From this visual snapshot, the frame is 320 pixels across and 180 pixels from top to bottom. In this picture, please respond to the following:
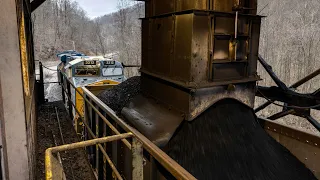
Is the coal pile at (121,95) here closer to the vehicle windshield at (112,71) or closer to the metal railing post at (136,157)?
the metal railing post at (136,157)

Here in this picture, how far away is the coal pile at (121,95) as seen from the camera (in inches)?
198

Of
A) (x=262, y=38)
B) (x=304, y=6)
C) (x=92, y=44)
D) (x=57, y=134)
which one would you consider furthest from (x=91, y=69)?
(x=92, y=44)

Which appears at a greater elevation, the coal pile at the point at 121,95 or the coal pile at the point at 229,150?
the coal pile at the point at 121,95

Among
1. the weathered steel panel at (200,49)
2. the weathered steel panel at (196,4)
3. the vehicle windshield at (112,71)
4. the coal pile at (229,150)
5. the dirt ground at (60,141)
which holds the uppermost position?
the weathered steel panel at (196,4)

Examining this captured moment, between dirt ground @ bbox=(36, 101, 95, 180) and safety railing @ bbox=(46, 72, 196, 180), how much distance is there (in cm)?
26

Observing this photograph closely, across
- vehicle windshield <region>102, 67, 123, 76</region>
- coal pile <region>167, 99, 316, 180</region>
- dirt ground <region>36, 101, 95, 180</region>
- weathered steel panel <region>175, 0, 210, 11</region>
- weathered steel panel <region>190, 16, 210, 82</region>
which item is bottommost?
dirt ground <region>36, 101, 95, 180</region>

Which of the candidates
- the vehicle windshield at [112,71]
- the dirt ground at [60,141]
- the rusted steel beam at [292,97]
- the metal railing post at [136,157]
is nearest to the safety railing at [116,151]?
the metal railing post at [136,157]

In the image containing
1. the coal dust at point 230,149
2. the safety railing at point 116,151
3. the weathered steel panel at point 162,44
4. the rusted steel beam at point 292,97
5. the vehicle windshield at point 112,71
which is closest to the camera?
the safety railing at point 116,151

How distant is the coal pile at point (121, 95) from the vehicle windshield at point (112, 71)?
4626mm

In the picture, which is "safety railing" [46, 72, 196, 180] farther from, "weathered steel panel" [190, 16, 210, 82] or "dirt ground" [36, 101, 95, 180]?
"weathered steel panel" [190, 16, 210, 82]

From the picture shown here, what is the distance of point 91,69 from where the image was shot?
1030 centimetres

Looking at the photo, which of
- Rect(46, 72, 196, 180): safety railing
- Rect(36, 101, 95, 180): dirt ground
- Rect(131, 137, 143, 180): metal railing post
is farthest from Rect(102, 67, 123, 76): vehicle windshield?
Rect(131, 137, 143, 180): metal railing post

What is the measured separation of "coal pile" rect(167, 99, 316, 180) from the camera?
9.96 ft

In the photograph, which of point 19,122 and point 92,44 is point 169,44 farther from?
point 92,44
